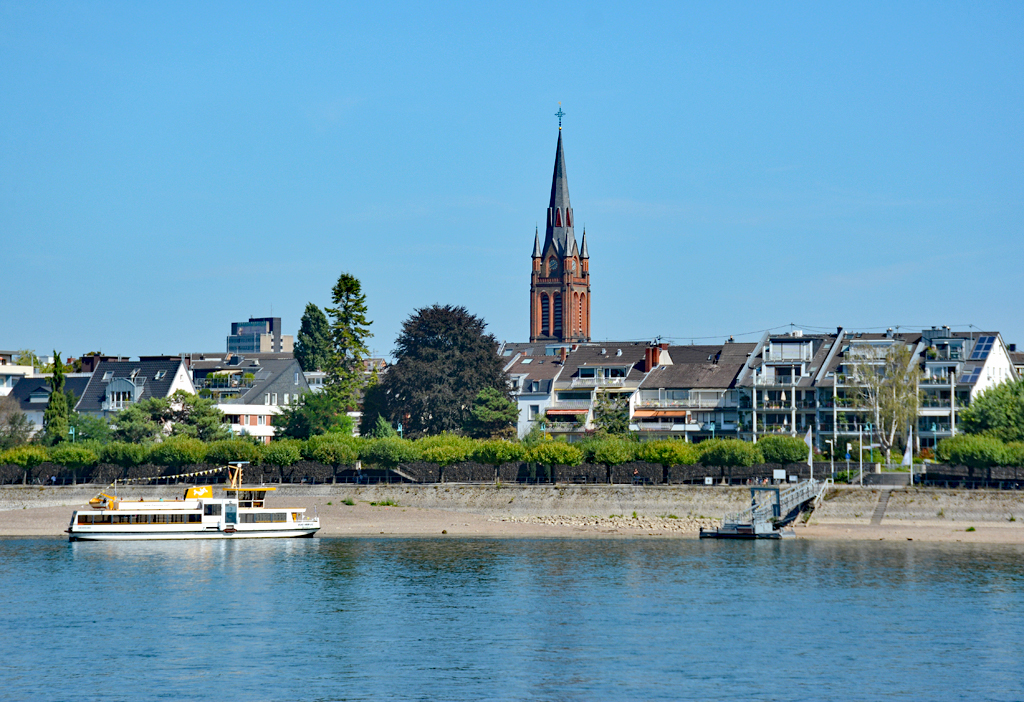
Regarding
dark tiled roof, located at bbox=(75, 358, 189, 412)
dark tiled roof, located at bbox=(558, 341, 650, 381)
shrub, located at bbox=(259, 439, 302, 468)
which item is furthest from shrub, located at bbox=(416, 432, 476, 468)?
dark tiled roof, located at bbox=(75, 358, 189, 412)

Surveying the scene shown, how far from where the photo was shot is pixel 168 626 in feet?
175

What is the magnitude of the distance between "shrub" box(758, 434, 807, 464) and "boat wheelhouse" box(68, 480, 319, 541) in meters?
32.7

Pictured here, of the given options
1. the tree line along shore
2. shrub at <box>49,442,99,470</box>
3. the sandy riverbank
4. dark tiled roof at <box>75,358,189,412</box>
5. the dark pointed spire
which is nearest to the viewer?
the sandy riverbank

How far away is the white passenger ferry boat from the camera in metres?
86.2

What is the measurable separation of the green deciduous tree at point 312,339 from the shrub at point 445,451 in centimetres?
5617

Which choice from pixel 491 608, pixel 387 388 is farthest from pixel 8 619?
pixel 387 388

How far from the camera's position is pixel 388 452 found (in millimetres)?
98312

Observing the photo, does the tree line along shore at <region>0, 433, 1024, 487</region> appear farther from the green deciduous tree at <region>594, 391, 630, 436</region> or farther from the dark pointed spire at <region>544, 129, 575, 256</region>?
the dark pointed spire at <region>544, 129, 575, 256</region>

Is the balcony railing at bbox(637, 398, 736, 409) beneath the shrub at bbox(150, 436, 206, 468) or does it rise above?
above

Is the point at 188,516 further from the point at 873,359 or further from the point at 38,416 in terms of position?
the point at 873,359

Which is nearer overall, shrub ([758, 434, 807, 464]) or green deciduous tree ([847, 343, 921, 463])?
shrub ([758, 434, 807, 464])

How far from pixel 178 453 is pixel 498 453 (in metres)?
25.2

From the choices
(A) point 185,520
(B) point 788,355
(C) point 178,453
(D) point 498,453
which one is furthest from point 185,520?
(B) point 788,355

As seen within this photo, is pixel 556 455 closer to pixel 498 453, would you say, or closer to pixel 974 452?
pixel 498 453
